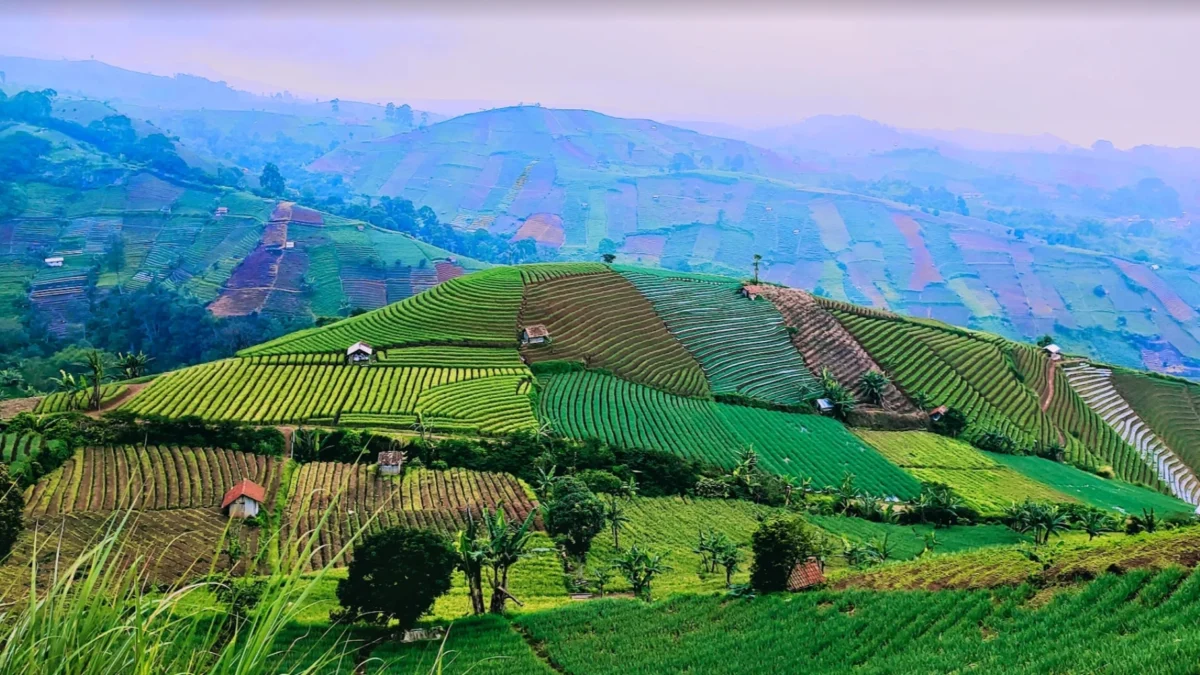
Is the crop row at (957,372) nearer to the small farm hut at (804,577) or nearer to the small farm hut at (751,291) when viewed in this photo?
the small farm hut at (751,291)

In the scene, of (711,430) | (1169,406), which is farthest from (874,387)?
(1169,406)

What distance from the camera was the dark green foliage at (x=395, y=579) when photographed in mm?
22172

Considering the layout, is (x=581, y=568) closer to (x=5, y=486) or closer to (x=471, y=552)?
(x=471, y=552)

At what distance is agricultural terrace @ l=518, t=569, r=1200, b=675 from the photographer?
1353 centimetres

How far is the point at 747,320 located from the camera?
66.9 meters

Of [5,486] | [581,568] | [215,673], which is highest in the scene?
[215,673]

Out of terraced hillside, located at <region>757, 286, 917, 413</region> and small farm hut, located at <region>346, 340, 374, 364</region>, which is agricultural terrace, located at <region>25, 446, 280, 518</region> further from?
terraced hillside, located at <region>757, 286, 917, 413</region>

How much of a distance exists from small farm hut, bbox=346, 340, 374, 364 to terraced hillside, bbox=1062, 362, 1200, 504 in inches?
2254

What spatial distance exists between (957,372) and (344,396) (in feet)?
160

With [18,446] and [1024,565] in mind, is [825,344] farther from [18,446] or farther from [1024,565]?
[18,446]

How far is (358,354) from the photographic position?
160 ft

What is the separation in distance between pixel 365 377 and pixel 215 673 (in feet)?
145

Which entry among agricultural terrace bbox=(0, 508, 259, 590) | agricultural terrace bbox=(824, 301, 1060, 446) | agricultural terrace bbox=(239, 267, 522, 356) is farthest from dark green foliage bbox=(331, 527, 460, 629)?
agricultural terrace bbox=(824, 301, 1060, 446)

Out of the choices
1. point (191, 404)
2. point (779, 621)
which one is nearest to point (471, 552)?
point (779, 621)
